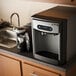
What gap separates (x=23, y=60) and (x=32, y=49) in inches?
5.8

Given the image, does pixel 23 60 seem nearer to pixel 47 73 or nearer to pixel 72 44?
pixel 47 73

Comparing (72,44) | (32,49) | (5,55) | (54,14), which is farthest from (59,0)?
(5,55)

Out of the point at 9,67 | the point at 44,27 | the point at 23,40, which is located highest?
the point at 44,27

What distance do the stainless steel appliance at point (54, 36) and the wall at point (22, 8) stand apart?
50cm

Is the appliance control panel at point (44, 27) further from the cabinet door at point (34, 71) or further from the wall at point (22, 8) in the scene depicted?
the wall at point (22, 8)

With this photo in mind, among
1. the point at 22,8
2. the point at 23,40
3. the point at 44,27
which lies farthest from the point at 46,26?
the point at 22,8

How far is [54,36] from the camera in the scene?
1725mm

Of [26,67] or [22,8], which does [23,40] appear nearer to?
[26,67]

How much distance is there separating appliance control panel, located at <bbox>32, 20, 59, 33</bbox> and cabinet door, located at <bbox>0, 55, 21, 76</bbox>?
0.48 meters

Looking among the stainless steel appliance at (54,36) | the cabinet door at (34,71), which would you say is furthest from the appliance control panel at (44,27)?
the cabinet door at (34,71)

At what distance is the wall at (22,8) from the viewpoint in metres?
2.35

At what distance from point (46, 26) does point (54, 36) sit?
14 centimetres

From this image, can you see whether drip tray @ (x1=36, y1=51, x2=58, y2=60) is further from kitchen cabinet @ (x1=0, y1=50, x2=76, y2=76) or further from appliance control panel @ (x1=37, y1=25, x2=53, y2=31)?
appliance control panel @ (x1=37, y1=25, x2=53, y2=31)

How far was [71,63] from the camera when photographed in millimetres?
1722
